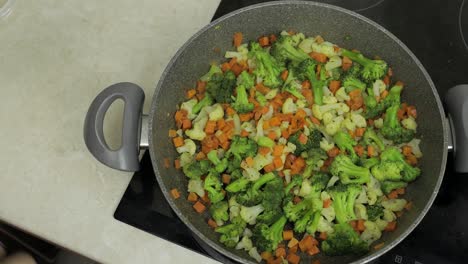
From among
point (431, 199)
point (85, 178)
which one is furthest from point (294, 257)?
point (85, 178)

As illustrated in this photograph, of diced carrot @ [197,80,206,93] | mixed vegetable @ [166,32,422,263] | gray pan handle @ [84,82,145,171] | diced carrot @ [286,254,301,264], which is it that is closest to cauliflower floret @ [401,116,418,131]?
mixed vegetable @ [166,32,422,263]

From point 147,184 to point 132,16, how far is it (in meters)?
0.55

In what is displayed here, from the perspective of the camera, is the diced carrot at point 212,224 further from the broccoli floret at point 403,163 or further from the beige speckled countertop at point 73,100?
the broccoli floret at point 403,163

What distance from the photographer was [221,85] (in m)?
1.22

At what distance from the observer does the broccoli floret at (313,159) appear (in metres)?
1.11

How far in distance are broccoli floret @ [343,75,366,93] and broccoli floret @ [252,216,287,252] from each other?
398 millimetres

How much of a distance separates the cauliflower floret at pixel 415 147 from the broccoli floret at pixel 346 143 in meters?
0.14

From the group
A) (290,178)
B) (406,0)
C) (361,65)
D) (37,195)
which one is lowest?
(37,195)

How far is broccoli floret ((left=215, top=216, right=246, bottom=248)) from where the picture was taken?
1.07m

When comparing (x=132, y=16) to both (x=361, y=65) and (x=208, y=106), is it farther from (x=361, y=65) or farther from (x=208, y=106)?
(x=361, y=65)

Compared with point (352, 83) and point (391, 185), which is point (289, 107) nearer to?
point (352, 83)

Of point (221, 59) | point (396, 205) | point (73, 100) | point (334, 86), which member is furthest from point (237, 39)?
point (396, 205)

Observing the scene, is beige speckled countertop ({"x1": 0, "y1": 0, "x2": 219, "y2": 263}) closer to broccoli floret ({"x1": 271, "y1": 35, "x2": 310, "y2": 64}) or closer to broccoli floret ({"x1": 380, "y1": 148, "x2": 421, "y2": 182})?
broccoli floret ({"x1": 271, "y1": 35, "x2": 310, "y2": 64})

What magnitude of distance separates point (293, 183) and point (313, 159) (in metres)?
0.08
